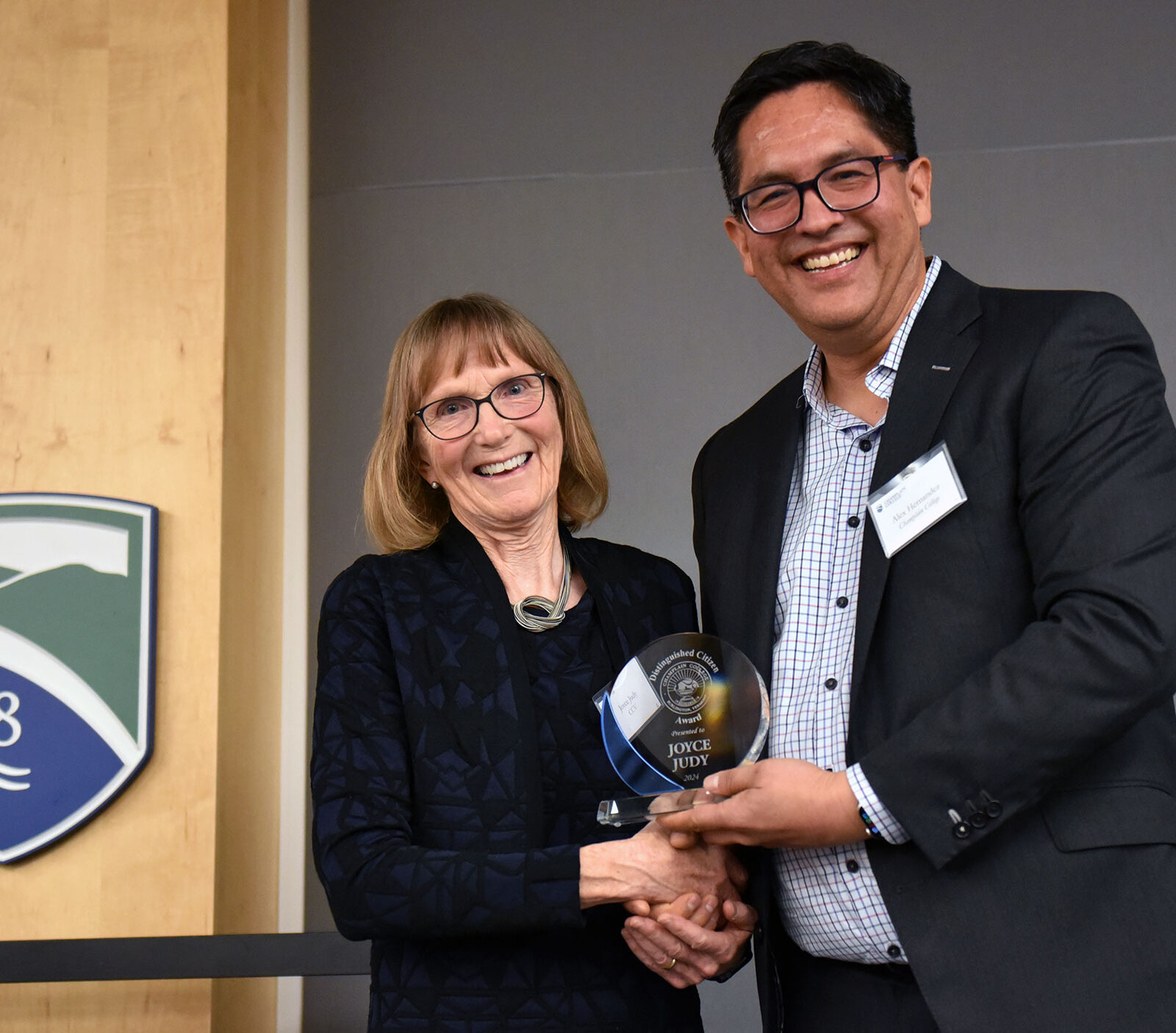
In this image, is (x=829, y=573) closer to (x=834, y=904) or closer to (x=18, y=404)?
(x=834, y=904)

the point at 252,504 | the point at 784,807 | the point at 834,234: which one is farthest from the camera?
the point at 252,504

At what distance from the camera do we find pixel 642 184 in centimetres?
406

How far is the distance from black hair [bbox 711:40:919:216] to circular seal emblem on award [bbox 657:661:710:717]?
754 millimetres

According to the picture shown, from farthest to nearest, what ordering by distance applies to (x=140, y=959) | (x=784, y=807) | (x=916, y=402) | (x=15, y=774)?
(x=15, y=774) < (x=140, y=959) < (x=916, y=402) < (x=784, y=807)

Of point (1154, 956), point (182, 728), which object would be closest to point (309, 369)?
point (182, 728)

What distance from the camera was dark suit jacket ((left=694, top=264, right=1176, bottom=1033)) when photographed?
1.48 meters

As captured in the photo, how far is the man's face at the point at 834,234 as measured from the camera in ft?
6.15

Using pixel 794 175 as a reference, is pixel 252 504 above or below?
below

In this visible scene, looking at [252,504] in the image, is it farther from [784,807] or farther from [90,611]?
[784,807]

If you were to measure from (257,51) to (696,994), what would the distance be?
10.1 ft

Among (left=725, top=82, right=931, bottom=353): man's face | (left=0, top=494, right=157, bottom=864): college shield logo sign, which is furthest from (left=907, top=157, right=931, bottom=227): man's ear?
(left=0, top=494, right=157, bottom=864): college shield logo sign

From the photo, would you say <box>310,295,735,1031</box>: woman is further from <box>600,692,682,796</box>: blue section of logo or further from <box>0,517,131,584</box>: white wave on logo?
<box>0,517,131,584</box>: white wave on logo

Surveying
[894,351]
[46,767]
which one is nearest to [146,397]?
[46,767]

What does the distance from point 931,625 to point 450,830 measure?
81 cm
